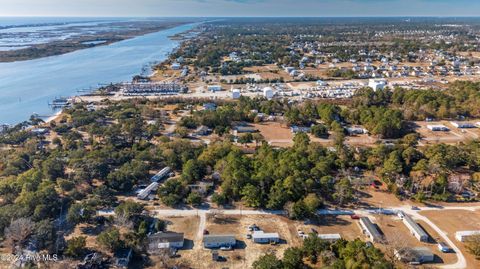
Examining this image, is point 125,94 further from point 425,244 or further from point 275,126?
point 425,244

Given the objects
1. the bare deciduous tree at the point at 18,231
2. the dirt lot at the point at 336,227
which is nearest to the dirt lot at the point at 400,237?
the dirt lot at the point at 336,227

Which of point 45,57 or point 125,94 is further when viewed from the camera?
point 45,57

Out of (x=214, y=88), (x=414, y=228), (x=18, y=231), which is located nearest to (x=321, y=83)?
(x=214, y=88)

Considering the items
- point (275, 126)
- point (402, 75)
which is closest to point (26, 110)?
point (275, 126)

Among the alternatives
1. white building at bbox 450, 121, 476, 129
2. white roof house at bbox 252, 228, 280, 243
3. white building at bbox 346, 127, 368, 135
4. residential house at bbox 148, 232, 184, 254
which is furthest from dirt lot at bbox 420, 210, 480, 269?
white building at bbox 450, 121, 476, 129

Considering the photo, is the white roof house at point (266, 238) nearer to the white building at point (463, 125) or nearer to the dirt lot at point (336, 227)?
the dirt lot at point (336, 227)

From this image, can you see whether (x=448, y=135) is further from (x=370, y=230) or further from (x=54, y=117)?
(x=54, y=117)
